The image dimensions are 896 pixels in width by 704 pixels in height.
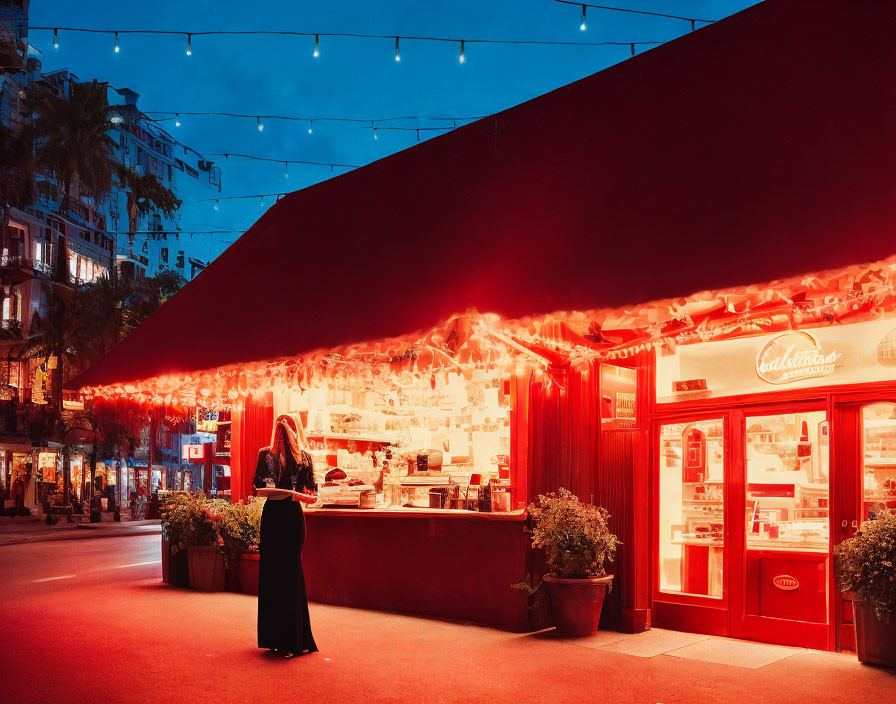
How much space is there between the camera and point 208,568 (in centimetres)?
1202

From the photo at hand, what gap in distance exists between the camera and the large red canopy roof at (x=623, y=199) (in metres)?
6.64

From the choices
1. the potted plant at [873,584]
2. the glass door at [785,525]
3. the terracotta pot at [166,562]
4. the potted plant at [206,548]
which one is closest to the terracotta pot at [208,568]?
the potted plant at [206,548]

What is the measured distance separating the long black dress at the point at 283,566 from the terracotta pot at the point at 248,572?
3715mm

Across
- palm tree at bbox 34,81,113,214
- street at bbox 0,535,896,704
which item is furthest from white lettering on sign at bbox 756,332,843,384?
palm tree at bbox 34,81,113,214

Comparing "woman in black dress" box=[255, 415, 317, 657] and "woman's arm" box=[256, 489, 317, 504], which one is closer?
"woman in black dress" box=[255, 415, 317, 657]

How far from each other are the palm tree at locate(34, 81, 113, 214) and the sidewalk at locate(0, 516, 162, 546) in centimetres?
1307

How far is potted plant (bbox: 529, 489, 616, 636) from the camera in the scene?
8.74 m

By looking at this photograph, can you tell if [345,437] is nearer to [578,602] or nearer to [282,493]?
[282,493]

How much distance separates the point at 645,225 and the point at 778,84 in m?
1.68

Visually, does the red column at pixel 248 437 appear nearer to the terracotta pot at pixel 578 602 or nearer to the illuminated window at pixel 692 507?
the terracotta pot at pixel 578 602

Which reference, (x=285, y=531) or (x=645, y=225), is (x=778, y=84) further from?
(x=285, y=531)

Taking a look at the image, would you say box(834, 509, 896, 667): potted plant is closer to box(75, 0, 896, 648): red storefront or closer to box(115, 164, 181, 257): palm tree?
box(75, 0, 896, 648): red storefront

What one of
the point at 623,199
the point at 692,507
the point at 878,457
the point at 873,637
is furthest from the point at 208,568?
the point at 878,457

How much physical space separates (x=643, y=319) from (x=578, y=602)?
2837mm
